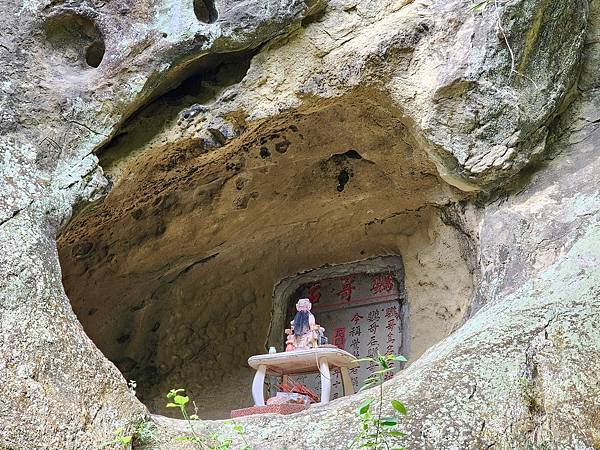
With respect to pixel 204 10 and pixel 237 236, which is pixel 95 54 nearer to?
pixel 204 10

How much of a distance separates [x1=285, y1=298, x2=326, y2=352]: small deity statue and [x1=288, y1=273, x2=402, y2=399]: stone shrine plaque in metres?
0.59

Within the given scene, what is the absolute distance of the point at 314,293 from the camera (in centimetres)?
473

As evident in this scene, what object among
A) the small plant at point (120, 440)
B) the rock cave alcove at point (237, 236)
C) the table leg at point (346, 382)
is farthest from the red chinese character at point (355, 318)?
the small plant at point (120, 440)

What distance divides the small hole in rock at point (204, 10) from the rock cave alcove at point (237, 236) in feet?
0.79

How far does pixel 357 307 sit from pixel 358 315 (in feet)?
0.17

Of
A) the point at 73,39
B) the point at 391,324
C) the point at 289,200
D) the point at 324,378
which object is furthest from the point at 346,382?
the point at 73,39

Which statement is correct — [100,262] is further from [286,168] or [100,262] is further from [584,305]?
[584,305]

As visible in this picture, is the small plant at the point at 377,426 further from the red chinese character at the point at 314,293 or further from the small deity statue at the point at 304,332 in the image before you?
the red chinese character at the point at 314,293

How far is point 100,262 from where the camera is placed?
434 cm

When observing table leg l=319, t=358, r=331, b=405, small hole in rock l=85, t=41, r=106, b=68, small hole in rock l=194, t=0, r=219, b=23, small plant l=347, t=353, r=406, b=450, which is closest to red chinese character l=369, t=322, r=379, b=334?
table leg l=319, t=358, r=331, b=405

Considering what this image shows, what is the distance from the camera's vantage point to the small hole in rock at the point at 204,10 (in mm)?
3873

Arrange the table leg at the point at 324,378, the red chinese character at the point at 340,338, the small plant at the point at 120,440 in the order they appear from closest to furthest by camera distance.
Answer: the small plant at the point at 120,440 → the table leg at the point at 324,378 → the red chinese character at the point at 340,338

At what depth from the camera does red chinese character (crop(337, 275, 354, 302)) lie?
4605 mm

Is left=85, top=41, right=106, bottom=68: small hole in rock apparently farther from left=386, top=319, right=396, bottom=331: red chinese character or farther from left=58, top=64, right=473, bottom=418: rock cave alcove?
left=386, top=319, right=396, bottom=331: red chinese character
